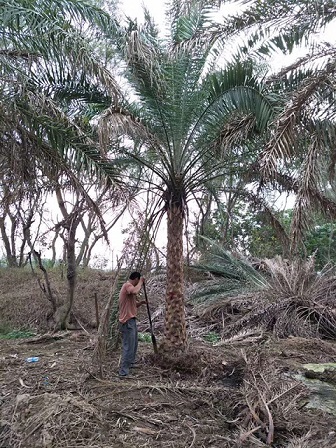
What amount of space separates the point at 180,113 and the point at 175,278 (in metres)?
2.86

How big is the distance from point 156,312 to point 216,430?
709 cm

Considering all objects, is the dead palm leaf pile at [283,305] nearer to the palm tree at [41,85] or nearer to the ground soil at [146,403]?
the ground soil at [146,403]

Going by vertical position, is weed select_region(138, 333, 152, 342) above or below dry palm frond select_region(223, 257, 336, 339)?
below

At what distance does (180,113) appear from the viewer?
8414mm

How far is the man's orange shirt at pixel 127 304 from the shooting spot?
8.02m

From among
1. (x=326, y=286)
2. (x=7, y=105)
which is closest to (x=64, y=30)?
(x=7, y=105)

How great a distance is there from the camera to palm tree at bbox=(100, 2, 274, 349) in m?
7.96

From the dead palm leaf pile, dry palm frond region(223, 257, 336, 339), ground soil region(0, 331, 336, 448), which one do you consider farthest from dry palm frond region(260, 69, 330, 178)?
the dead palm leaf pile

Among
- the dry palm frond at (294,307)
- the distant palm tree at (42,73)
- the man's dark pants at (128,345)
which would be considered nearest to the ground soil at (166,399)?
the man's dark pants at (128,345)

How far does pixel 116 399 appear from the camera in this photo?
6.89 meters

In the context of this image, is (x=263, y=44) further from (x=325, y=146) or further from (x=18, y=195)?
(x=18, y=195)

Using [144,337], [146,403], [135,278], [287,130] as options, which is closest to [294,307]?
[144,337]

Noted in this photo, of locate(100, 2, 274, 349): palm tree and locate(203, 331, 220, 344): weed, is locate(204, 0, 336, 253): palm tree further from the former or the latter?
locate(203, 331, 220, 344): weed

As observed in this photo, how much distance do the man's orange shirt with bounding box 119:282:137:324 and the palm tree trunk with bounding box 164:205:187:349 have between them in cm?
91
